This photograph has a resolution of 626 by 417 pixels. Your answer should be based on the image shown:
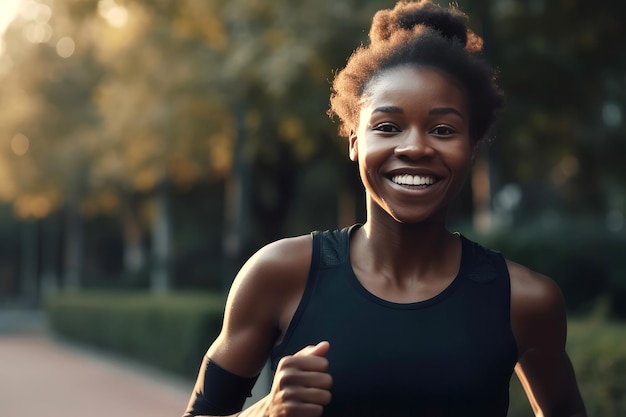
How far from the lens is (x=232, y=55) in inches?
577

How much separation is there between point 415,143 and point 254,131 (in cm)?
1547

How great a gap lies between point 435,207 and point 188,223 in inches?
1482

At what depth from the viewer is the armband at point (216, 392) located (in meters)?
2.27

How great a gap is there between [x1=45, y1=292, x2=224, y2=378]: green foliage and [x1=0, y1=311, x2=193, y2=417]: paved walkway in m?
0.34

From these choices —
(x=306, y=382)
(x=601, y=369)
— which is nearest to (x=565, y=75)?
(x=601, y=369)

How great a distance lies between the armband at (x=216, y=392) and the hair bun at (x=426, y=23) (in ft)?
2.60

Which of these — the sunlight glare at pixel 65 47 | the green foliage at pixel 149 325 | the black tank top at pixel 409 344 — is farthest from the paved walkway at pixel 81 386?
the black tank top at pixel 409 344

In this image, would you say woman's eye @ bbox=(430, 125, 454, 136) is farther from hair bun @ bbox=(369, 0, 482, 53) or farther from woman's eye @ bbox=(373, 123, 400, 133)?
hair bun @ bbox=(369, 0, 482, 53)

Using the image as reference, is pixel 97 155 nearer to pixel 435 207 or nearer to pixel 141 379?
pixel 141 379

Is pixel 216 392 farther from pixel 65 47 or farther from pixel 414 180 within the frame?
pixel 65 47

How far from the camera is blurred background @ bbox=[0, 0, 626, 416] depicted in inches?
496

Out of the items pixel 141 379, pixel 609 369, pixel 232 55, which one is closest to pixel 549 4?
pixel 232 55

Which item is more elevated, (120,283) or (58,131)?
(58,131)

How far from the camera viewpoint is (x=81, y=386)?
57.1ft
